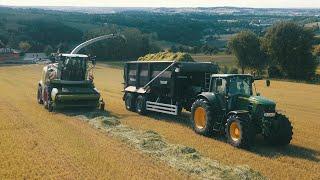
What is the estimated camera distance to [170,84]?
20.0m

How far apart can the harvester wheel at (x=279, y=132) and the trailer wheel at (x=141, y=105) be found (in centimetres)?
794

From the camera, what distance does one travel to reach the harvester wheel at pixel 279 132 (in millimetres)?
14773

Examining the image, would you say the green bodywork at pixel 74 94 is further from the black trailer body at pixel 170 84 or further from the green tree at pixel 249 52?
→ the green tree at pixel 249 52

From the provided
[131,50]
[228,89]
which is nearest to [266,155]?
[228,89]

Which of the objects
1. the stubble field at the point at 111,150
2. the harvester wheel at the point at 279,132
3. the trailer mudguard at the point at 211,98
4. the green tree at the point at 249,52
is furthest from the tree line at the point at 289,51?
the harvester wheel at the point at 279,132

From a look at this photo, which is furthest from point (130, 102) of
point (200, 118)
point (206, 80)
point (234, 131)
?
point (234, 131)

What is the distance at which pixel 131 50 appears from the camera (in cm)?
8612

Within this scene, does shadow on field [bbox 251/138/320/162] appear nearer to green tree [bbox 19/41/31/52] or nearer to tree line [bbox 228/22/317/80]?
tree line [bbox 228/22/317/80]

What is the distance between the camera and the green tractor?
14.6m

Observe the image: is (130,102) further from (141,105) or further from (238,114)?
(238,114)

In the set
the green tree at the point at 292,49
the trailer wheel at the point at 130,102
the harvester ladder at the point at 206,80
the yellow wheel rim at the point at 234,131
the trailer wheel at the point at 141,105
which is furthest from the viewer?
the green tree at the point at 292,49

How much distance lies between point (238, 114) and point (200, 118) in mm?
2469

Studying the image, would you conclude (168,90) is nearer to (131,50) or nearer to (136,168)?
(136,168)

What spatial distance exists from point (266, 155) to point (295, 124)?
7150 mm
